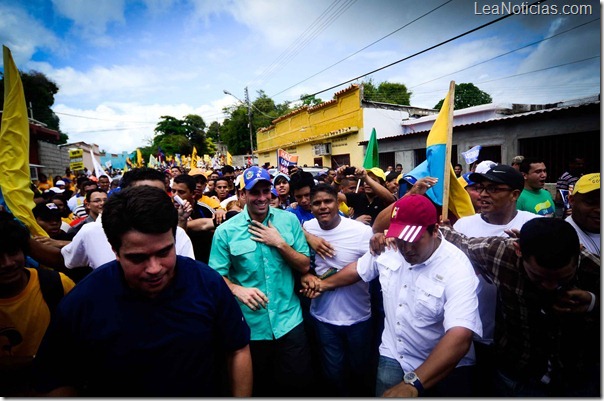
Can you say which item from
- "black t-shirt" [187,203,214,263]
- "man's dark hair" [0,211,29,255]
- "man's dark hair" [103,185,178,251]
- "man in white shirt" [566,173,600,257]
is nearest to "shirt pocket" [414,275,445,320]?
"man in white shirt" [566,173,600,257]

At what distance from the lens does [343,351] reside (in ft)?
9.40

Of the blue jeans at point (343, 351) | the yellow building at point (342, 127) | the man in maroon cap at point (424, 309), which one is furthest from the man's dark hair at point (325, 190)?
the yellow building at point (342, 127)

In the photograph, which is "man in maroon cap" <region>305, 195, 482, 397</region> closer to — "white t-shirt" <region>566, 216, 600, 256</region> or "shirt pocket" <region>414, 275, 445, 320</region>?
"shirt pocket" <region>414, 275, 445, 320</region>

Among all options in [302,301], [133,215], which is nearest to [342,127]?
[302,301]

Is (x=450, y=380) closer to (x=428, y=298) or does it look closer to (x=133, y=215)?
(x=428, y=298)

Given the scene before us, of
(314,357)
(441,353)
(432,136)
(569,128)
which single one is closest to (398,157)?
(569,128)

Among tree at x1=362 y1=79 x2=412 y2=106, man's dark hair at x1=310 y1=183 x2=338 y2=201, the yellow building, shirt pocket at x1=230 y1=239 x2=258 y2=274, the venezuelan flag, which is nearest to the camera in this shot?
shirt pocket at x1=230 y1=239 x2=258 y2=274

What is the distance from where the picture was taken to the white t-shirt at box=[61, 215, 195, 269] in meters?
2.28

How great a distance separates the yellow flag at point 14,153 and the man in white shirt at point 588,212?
15.2ft

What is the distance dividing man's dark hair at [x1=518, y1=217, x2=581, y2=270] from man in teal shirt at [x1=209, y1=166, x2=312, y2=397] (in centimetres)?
157

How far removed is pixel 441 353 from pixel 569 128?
10.4 meters

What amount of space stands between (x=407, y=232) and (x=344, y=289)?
1.08 meters

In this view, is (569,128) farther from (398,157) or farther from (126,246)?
(126,246)

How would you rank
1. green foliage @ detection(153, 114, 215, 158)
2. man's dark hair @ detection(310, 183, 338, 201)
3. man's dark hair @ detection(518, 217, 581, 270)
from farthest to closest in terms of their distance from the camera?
1. green foliage @ detection(153, 114, 215, 158)
2. man's dark hair @ detection(310, 183, 338, 201)
3. man's dark hair @ detection(518, 217, 581, 270)
